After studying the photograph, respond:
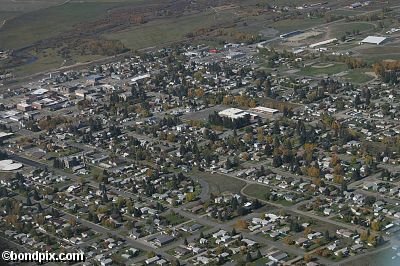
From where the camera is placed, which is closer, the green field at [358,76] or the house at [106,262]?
the house at [106,262]

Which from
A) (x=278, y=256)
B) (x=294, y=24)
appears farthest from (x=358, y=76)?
(x=278, y=256)

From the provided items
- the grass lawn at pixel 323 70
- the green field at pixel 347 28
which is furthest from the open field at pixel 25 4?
the grass lawn at pixel 323 70

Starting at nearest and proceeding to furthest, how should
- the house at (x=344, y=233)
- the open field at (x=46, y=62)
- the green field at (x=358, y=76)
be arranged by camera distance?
the house at (x=344, y=233) → the green field at (x=358, y=76) → the open field at (x=46, y=62)

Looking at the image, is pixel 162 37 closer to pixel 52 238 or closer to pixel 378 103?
pixel 378 103

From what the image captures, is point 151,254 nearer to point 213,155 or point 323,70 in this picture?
point 213,155

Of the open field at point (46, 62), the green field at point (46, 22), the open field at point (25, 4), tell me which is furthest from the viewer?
the open field at point (25, 4)

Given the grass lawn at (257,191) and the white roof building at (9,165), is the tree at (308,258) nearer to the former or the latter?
the grass lawn at (257,191)
